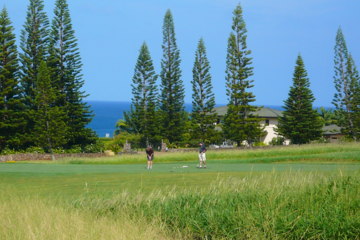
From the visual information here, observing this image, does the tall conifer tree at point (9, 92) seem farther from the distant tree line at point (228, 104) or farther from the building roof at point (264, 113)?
the building roof at point (264, 113)

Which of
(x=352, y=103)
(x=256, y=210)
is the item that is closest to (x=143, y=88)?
(x=352, y=103)

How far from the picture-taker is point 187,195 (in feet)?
42.2

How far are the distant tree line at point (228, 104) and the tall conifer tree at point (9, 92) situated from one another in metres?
14.3

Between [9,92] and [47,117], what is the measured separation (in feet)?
20.5

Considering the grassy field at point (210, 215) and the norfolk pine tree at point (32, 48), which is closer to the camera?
the grassy field at point (210, 215)

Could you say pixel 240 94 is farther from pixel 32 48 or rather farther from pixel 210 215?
pixel 210 215

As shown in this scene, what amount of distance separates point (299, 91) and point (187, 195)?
173 feet

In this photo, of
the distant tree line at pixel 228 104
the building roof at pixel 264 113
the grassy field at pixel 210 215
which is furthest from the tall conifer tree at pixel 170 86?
the grassy field at pixel 210 215

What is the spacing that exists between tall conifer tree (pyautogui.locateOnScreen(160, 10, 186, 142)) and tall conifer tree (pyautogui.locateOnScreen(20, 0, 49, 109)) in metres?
15.1

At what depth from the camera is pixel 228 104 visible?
5953cm

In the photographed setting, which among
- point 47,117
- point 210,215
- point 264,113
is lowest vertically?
point 210,215

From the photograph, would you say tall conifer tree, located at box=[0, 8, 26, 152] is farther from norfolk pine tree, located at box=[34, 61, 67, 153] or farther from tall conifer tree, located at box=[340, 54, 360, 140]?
tall conifer tree, located at box=[340, 54, 360, 140]

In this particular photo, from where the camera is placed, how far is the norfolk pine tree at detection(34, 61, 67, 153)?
50750mm

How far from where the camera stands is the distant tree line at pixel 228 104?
58.1m
